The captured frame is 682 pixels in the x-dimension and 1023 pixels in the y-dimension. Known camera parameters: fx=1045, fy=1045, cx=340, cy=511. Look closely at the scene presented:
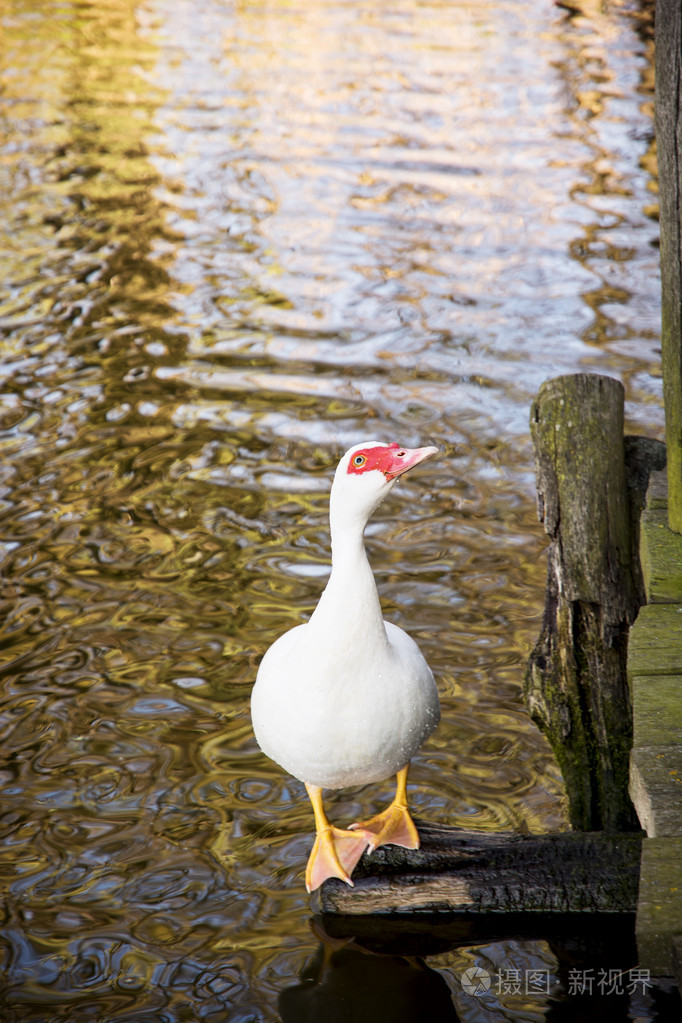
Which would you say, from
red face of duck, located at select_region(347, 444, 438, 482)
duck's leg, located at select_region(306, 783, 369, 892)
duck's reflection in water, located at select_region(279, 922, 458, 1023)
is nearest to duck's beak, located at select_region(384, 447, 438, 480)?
red face of duck, located at select_region(347, 444, 438, 482)

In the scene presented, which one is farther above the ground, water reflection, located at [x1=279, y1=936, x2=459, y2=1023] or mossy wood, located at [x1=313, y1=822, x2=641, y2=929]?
mossy wood, located at [x1=313, y1=822, x2=641, y2=929]

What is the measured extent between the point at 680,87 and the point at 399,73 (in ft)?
42.4

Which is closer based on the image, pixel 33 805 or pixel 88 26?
pixel 33 805

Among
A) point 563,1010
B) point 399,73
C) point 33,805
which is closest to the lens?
point 563,1010

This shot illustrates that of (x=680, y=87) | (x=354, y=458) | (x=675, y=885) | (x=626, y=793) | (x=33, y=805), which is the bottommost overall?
(x=33, y=805)

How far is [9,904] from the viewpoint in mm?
3898

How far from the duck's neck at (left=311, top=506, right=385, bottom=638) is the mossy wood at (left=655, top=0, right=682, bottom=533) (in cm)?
103

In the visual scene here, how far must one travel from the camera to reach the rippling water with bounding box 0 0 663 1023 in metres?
4.02

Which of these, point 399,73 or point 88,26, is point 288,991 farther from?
point 88,26

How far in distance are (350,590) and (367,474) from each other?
35 cm

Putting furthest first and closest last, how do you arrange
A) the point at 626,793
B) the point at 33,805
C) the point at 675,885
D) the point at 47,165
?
the point at 47,165 → the point at 33,805 → the point at 626,793 → the point at 675,885

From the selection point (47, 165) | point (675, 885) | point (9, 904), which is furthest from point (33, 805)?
point (47, 165)

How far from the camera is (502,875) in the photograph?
135 inches

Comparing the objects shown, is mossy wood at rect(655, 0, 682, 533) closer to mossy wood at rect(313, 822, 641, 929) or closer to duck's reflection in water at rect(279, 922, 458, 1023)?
mossy wood at rect(313, 822, 641, 929)
